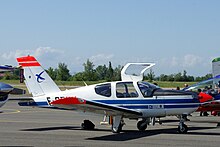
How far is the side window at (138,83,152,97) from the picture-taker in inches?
601

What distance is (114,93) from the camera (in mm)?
15531

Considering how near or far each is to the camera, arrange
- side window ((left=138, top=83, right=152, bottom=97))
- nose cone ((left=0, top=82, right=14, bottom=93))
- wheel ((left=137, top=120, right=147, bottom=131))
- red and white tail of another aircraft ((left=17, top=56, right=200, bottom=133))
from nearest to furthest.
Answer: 1. nose cone ((left=0, top=82, right=14, bottom=93))
2. red and white tail of another aircraft ((left=17, top=56, right=200, bottom=133))
3. side window ((left=138, top=83, right=152, bottom=97))
4. wheel ((left=137, top=120, right=147, bottom=131))

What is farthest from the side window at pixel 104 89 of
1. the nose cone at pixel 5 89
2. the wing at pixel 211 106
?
the nose cone at pixel 5 89

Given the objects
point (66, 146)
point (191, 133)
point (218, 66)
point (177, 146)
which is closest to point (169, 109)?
point (191, 133)

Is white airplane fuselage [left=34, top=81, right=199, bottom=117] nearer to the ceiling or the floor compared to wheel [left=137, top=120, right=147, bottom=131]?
nearer to the ceiling

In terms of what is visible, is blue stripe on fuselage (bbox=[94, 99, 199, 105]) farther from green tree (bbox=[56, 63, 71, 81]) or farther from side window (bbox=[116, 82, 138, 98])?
green tree (bbox=[56, 63, 71, 81])

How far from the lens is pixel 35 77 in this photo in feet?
55.5

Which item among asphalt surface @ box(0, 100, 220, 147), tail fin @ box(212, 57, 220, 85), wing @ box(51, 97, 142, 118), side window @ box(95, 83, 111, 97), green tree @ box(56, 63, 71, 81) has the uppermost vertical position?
green tree @ box(56, 63, 71, 81)

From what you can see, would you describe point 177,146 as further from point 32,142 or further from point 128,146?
point 32,142

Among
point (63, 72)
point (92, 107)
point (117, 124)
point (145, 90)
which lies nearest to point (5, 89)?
point (92, 107)

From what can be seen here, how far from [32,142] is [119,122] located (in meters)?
3.24

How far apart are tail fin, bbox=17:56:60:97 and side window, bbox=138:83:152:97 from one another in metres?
3.11

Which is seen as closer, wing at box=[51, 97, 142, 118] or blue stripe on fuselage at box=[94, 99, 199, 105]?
wing at box=[51, 97, 142, 118]

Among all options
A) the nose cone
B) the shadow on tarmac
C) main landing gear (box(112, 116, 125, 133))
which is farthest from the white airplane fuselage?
the nose cone
